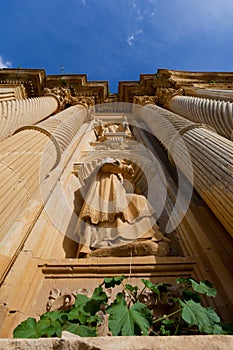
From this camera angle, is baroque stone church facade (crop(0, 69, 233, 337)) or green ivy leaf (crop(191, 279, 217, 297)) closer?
green ivy leaf (crop(191, 279, 217, 297))

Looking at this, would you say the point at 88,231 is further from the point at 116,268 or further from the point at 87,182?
the point at 87,182

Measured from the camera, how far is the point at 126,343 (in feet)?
2.85

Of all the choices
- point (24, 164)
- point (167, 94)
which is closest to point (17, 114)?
point (24, 164)

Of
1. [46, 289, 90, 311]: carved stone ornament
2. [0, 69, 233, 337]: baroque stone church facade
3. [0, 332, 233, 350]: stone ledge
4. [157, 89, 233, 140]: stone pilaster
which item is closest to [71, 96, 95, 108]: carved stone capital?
[157, 89, 233, 140]: stone pilaster

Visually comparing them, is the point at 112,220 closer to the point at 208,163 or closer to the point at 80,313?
the point at 208,163

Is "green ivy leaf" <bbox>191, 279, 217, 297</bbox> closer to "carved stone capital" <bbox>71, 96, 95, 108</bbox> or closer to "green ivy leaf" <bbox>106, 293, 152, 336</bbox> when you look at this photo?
"green ivy leaf" <bbox>106, 293, 152, 336</bbox>

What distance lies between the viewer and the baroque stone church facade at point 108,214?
208 cm

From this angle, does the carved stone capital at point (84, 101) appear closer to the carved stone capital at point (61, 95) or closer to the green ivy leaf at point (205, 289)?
the carved stone capital at point (61, 95)

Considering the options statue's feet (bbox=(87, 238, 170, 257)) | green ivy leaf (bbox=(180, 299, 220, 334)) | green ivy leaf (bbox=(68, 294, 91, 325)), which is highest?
green ivy leaf (bbox=(180, 299, 220, 334))

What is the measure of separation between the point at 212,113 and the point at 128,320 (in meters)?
4.27

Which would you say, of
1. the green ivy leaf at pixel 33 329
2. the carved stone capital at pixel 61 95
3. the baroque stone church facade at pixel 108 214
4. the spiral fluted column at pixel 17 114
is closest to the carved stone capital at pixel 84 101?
the carved stone capital at pixel 61 95

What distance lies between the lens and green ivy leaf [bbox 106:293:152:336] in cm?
112

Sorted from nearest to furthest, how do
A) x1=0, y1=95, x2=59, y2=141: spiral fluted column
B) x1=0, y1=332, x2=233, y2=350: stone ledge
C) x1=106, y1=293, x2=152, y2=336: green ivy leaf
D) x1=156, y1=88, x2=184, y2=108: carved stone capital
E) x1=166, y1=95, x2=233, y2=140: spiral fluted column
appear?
1. x1=0, y1=332, x2=233, y2=350: stone ledge
2. x1=106, y1=293, x2=152, y2=336: green ivy leaf
3. x1=166, y1=95, x2=233, y2=140: spiral fluted column
4. x1=0, y1=95, x2=59, y2=141: spiral fluted column
5. x1=156, y1=88, x2=184, y2=108: carved stone capital

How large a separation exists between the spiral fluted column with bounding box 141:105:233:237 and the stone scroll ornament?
2.25ft
